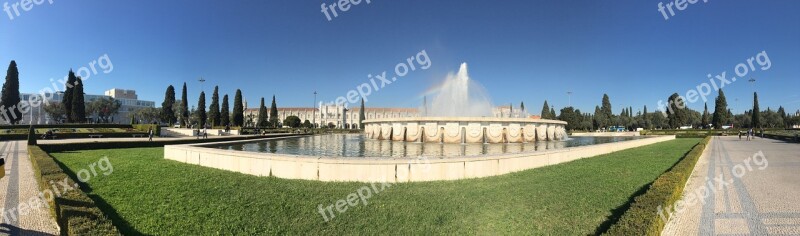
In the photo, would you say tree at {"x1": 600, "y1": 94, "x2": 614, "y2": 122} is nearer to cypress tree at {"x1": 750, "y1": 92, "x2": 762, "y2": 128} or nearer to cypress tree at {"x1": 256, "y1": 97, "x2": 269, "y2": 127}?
cypress tree at {"x1": 750, "y1": 92, "x2": 762, "y2": 128}

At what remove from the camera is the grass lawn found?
471cm

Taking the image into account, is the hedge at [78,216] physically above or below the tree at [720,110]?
below

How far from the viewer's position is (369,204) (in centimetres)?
581

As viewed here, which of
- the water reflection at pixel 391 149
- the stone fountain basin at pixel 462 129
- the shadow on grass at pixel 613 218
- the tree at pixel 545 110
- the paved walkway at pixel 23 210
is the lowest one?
the paved walkway at pixel 23 210

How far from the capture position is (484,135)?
2027 cm

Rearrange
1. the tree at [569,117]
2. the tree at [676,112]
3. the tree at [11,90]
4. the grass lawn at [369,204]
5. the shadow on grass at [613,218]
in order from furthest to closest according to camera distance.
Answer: the tree at [569,117]
the tree at [676,112]
the tree at [11,90]
the grass lawn at [369,204]
the shadow on grass at [613,218]

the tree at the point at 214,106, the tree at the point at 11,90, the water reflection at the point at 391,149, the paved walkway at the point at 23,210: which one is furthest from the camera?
the tree at the point at 214,106

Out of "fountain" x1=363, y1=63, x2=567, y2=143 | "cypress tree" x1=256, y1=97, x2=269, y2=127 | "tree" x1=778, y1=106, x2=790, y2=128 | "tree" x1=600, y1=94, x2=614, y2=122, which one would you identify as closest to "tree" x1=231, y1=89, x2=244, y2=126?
"cypress tree" x1=256, y1=97, x2=269, y2=127

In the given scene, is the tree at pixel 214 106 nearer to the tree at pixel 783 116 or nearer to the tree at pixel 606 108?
the tree at pixel 606 108

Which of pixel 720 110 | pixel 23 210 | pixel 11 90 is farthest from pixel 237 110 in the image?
pixel 720 110

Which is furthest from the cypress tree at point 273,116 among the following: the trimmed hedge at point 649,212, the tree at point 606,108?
the trimmed hedge at point 649,212

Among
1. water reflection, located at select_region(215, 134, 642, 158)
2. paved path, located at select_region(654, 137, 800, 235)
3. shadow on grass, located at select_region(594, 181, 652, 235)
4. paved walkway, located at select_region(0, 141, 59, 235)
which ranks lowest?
paved path, located at select_region(654, 137, 800, 235)

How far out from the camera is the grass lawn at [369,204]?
15.4ft

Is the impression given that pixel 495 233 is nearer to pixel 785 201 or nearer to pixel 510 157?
pixel 510 157
